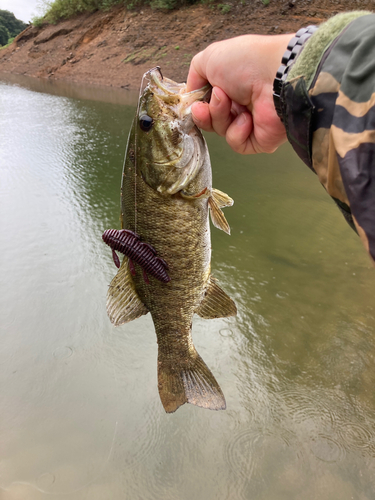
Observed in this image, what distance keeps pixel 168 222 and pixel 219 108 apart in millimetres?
583

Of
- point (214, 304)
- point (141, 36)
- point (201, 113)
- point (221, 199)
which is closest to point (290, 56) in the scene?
point (201, 113)

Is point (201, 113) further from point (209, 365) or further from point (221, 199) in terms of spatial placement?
point (209, 365)

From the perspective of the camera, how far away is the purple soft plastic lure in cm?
137

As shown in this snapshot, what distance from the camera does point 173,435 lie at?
2486 millimetres

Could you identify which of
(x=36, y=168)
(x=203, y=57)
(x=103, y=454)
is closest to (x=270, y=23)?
(x=36, y=168)

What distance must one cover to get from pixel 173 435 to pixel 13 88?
729 inches

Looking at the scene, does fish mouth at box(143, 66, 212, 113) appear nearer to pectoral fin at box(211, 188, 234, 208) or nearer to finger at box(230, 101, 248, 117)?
finger at box(230, 101, 248, 117)

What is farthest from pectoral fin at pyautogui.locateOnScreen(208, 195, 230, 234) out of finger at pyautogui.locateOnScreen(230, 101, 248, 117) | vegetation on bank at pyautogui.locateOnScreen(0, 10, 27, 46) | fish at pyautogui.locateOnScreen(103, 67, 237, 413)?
vegetation on bank at pyautogui.locateOnScreen(0, 10, 27, 46)

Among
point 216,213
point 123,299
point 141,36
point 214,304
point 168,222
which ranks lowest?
point 214,304

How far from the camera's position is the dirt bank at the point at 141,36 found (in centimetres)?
1525

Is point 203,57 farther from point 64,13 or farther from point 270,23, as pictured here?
point 64,13

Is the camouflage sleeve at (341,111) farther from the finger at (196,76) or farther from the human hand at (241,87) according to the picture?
the finger at (196,76)

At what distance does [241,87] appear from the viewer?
4.75 feet

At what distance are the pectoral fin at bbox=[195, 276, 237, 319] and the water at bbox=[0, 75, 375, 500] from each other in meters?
1.26
